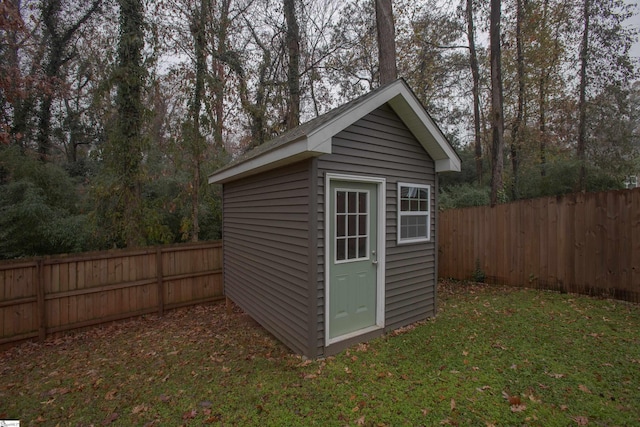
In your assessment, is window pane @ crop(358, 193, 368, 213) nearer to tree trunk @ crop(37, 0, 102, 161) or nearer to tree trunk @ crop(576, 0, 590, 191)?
tree trunk @ crop(37, 0, 102, 161)

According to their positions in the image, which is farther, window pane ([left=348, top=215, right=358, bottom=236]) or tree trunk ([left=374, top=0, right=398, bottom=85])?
tree trunk ([left=374, top=0, right=398, bottom=85])

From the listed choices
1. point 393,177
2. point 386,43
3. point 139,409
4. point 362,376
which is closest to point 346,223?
point 393,177

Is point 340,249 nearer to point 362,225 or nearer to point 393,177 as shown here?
point 362,225

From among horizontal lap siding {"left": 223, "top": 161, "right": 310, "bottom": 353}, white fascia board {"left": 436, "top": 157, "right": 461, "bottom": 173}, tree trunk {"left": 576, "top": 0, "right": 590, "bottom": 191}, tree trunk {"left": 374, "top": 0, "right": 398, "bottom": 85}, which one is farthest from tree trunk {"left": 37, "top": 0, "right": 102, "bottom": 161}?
tree trunk {"left": 576, "top": 0, "right": 590, "bottom": 191}

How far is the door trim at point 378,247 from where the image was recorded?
3.62 meters

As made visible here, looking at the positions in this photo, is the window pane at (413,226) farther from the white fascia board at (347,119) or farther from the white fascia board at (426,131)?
the white fascia board at (347,119)

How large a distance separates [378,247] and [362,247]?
287 millimetres

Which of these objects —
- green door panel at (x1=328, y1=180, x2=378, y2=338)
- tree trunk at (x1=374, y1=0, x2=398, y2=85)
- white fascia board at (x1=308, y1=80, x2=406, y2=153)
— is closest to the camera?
white fascia board at (x1=308, y1=80, x2=406, y2=153)

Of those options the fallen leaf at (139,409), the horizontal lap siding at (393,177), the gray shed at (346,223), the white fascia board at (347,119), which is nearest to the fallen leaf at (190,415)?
the fallen leaf at (139,409)

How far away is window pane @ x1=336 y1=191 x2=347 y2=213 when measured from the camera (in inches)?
152

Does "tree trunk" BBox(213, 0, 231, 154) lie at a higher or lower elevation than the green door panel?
higher

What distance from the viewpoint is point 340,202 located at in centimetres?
390

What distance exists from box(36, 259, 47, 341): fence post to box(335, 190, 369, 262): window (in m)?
4.78

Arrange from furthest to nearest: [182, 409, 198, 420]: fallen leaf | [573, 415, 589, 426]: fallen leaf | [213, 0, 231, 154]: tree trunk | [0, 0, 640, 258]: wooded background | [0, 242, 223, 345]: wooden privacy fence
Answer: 1. [213, 0, 231, 154]: tree trunk
2. [0, 0, 640, 258]: wooded background
3. [0, 242, 223, 345]: wooden privacy fence
4. [182, 409, 198, 420]: fallen leaf
5. [573, 415, 589, 426]: fallen leaf
